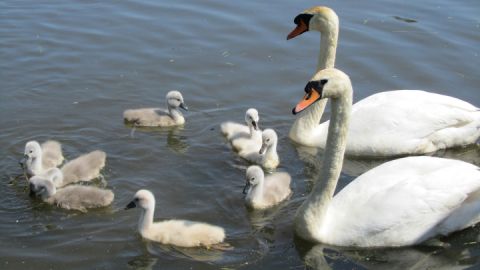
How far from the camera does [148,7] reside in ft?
52.2

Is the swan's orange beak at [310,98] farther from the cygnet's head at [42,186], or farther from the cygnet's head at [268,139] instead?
the cygnet's head at [42,186]

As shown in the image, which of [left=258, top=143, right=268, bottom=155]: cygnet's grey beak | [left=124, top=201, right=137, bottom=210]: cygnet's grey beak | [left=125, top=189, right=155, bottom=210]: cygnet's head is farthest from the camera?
[left=258, top=143, right=268, bottom=155]: cygnet's grey beak

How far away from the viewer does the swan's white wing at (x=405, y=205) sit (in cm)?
802

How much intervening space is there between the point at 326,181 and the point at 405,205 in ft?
2.92

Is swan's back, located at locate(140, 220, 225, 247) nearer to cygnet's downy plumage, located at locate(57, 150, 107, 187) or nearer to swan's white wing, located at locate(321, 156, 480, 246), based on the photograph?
swan's white wing, located at locate(321, 156, 480, 246)

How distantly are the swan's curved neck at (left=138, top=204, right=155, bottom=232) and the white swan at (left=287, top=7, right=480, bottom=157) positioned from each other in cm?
335

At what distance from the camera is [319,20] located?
35.6 feet

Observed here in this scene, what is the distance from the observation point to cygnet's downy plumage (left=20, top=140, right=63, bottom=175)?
920 centimetres

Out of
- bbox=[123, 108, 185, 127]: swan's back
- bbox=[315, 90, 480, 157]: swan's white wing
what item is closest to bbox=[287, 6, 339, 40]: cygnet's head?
bbox=[315, 90, 480, 157]: swan's white wing

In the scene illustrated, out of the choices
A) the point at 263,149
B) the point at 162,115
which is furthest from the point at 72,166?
the point at 263,149

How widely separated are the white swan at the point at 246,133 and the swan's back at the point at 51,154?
235cm

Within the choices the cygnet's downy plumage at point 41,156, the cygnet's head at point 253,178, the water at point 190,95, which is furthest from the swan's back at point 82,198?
the cygnet's head at point 253,178

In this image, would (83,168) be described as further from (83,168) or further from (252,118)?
(252,118)

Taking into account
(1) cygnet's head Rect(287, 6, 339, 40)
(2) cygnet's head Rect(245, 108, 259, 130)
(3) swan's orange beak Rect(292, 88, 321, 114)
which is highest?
(1) cygnet's head Rect(287, 6, 339, 40)
